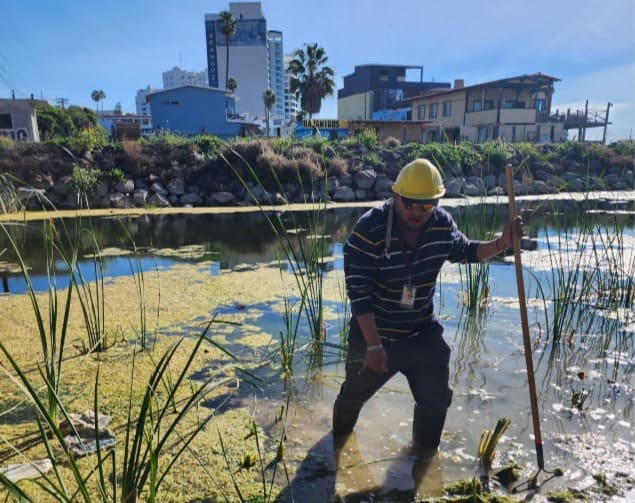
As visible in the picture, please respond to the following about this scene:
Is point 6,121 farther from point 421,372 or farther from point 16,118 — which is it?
point 421,372

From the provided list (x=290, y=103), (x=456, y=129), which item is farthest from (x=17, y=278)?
(x=290, y=103)

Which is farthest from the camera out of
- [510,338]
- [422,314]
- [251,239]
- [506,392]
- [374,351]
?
[251,239]

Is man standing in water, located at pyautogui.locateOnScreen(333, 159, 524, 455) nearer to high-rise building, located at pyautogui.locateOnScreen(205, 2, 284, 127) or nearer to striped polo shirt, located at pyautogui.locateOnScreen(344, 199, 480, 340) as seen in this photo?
striped polo shirt, located at pyautogui.locateOnScreen(344, 199, 480, 340)

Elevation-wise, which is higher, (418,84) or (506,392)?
(418,84)

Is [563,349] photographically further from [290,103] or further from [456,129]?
[290,103]

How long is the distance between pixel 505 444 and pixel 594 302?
7.82 feet

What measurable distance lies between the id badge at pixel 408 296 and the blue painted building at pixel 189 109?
23501 millimetres

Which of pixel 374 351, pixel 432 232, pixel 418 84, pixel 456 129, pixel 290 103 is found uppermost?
pixel 290 103

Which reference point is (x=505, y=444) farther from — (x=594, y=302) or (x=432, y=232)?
(x=594, y=302)

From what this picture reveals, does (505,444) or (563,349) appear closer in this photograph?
(505,444)

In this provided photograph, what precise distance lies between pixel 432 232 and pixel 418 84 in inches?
1621

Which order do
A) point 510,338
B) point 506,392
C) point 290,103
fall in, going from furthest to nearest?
point 290,103 < point 510,338 < point 506,392

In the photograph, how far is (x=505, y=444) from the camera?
2018 mm

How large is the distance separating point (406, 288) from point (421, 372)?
1.19 feet
